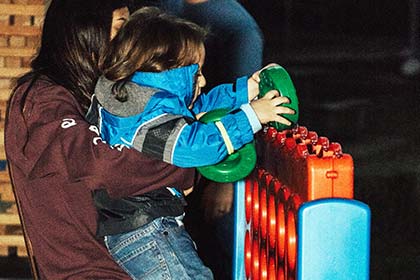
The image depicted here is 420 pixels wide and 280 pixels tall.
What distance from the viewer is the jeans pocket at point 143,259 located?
10.8 ft

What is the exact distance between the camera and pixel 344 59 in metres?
15.4

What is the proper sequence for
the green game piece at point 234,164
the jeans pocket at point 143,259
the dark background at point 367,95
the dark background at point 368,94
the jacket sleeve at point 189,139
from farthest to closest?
the dark background at point 368,94 → the dark background at point 367,95 → the green game piece at point 234,164 → the jeans pocket at point 143,259 → the jacket sleeve at point 189,139

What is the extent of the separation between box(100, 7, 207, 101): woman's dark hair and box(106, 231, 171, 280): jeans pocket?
0.42 m

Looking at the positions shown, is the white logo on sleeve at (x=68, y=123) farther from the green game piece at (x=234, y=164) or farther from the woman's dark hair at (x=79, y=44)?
the green game piece at (x=234, y=164)

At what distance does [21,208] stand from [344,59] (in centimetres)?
1220

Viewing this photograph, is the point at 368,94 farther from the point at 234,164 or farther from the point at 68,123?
the point at 68,123

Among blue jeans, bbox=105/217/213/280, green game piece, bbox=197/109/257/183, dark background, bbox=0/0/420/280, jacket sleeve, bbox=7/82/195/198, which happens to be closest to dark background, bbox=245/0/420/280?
dark background, bbox=0/0/420/280

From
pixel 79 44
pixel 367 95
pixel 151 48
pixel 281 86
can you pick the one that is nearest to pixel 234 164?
pixel 281 86

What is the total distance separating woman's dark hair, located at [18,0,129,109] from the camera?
3.52 meters

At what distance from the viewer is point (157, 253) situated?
3283 millimetres

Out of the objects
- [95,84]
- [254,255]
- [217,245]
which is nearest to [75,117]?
[95,84]

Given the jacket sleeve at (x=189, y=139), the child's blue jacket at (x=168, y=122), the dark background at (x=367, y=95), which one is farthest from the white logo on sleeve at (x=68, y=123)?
the dark background at (x=367, y=95)

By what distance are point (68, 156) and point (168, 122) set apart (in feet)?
1.16

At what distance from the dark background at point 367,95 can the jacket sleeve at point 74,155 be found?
217cm
